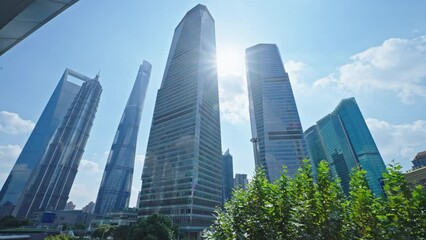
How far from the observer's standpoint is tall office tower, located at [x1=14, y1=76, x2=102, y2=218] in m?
160

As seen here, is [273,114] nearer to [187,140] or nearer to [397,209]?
[187,140]

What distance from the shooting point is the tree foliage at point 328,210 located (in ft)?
20.5

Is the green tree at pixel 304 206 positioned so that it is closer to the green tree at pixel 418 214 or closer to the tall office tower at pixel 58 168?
the green tree at pixel 418 214

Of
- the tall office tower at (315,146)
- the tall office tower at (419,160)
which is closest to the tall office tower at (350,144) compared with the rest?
the tall office tower at (315,146)

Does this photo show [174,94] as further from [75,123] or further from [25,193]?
[25,193]

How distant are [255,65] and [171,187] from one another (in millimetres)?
128901

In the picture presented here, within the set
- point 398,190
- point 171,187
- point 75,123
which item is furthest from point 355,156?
point 75,123

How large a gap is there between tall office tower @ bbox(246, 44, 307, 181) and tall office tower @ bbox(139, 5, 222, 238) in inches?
1467

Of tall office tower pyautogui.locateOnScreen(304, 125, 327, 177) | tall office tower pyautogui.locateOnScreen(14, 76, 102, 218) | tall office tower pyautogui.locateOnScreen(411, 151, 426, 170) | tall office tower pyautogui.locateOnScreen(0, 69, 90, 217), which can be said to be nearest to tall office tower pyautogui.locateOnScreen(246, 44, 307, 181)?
Answer: tall office tower pyautogui.locateOnScreen(411, 151, 426, 170)

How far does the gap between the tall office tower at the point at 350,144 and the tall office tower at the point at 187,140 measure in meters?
91.4

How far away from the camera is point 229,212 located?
1072 centimetres

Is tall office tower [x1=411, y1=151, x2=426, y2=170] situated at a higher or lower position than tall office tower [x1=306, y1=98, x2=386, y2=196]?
lower

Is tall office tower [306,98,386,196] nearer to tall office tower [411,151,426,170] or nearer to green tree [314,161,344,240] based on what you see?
tall office tower [411,151,426,170]

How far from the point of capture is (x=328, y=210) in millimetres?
7113
